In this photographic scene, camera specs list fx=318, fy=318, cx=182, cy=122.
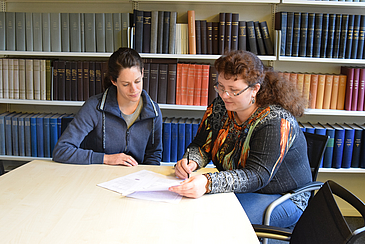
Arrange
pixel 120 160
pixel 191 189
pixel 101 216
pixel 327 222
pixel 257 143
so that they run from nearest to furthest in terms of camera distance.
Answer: pixel 327 222
pixel 101 216
pixel 191 189
pixel 257 143
pixel 120 160

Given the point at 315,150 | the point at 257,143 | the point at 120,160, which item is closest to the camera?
the point at 257,143

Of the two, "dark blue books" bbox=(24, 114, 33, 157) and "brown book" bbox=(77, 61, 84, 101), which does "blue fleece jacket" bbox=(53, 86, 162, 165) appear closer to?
"brown book" bbox=(77, 61, 84, 101)

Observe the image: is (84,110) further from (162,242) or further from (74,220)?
(162,242)

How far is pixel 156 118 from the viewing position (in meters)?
1.86

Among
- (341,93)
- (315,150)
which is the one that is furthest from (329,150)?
(315,150)

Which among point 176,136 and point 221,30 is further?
point 176,136

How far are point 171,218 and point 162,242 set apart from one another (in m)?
0.14

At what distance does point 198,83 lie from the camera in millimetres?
2383

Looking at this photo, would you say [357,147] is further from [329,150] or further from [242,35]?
[242,35]

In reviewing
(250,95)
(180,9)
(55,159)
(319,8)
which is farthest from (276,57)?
(55,159)

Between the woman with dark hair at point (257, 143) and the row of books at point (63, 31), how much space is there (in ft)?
3.97

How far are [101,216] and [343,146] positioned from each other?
2.06 metres

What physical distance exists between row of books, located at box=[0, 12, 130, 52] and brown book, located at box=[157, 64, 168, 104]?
323mm

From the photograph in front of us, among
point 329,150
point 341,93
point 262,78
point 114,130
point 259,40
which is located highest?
point 259,40
